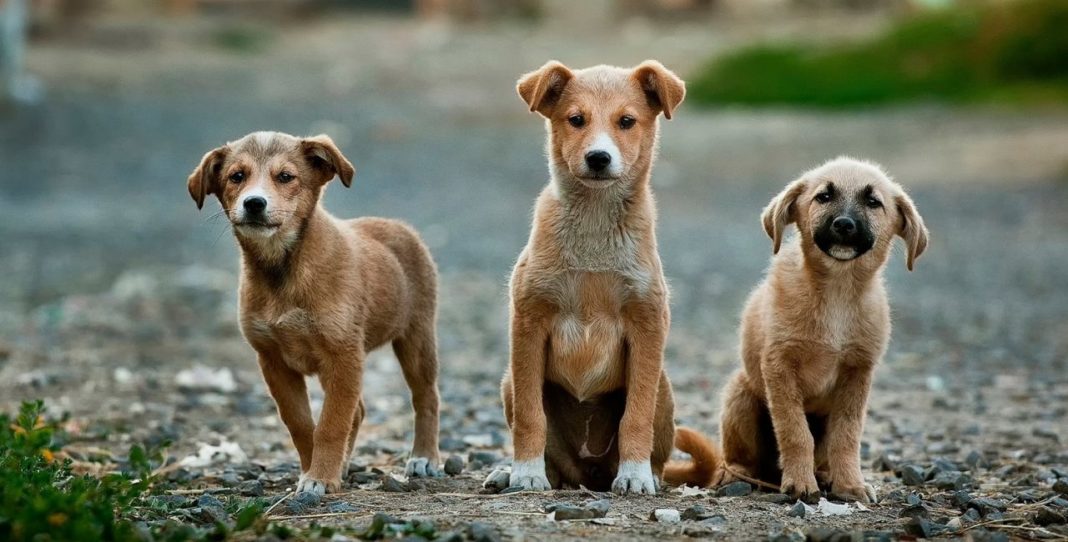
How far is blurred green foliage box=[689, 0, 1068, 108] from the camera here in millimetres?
24406

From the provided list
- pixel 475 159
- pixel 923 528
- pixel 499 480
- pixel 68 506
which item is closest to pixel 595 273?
pixel 499 480

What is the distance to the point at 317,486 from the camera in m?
6.24

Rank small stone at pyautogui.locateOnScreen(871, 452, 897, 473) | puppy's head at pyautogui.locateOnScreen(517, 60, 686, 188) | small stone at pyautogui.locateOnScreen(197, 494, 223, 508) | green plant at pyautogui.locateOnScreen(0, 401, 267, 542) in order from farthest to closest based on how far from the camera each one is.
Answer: small stone at pyautogui.locateOnScreen(871, 452, 897, 473) → puppy's head at pyautogui.locateOnScreen(517, 60, 686, 188) → small stone at pyautogui.locateOnScreen(197, 494, 223, 508) → green plant at pyautogui.locateOnScreen(0, 401, 267, 542)

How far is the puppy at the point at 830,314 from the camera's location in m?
6.35

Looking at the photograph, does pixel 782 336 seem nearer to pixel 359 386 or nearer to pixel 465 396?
pixel 359 386

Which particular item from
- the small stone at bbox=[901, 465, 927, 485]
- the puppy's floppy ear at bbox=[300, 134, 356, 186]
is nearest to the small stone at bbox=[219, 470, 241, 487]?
the puppy's floppy ear at bbox=[300, 134, 356, 186]

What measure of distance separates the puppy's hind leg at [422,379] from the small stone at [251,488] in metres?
0.79

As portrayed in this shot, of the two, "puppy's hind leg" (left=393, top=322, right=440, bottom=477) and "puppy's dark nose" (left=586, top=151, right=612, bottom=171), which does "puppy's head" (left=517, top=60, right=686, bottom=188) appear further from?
"puppy's hind leg" (left=393, top=322, right=440, bottom=477)

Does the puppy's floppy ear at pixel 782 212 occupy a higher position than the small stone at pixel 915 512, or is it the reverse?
the puppy's floppy ear at pixel 782 212

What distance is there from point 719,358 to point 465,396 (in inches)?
99.2

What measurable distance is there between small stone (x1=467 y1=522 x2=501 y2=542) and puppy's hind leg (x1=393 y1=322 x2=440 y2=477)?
1.77m

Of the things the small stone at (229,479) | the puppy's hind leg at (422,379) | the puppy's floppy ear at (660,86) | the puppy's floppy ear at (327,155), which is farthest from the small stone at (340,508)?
the puppy's floppy ear at (660,86)

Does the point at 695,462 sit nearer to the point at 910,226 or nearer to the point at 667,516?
the point at 667,516

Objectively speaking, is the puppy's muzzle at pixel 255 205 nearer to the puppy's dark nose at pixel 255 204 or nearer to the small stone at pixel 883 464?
the puppy's dark nose at pixel 255 204
